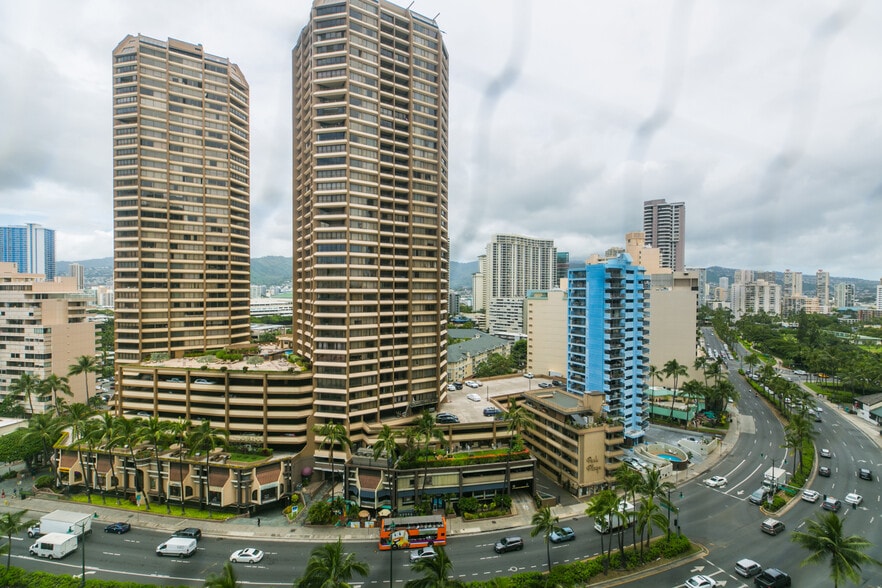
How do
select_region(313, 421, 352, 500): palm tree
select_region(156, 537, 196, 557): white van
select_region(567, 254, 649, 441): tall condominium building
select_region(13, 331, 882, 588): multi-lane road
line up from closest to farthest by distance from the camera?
1. select_region(13, 331, 882, 588): multi-lane road
2. select_region(156, 537, 196, 557): white van
3. select_region(313, 421, 352, 500): palm tree
4. select_region(567, 254, 649, 441): tall condominium building

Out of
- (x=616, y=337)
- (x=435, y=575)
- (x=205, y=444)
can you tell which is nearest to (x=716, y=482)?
(x=616, y=337)

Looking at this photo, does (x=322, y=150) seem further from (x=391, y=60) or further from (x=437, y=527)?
(x=437, y=527)

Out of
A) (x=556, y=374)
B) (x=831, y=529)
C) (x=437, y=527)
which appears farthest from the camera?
(x=556, y=374)

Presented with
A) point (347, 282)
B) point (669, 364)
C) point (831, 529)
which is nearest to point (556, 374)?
point (669, 364)

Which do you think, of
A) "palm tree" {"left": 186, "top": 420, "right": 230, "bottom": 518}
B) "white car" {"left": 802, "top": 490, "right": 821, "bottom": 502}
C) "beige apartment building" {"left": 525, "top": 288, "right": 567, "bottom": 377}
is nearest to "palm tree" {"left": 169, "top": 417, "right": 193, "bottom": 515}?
"palm tree" {"left": 186, "top": 420, "right": 230, "bottom": 518}

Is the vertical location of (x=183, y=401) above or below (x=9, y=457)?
above

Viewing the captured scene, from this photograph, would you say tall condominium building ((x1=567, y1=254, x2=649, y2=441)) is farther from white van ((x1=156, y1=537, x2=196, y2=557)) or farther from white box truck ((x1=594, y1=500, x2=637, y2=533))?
white van ((x1=156, y1=537, x2=196, y2=557))

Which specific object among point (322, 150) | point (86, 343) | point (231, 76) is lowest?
point (86, 343)
